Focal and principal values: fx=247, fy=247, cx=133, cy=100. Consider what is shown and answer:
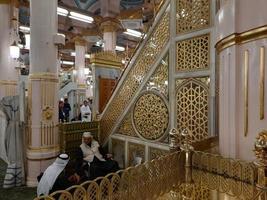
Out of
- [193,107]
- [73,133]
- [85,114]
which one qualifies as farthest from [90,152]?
[85,114]

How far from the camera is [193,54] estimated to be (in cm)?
387

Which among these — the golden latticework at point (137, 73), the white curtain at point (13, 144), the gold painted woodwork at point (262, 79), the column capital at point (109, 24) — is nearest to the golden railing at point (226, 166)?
the gold painted woodwork at point (262, 79)

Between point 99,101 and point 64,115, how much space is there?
1937mm

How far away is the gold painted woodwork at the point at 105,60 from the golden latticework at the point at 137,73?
1.91 m

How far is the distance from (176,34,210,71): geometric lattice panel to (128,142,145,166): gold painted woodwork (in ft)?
5.78

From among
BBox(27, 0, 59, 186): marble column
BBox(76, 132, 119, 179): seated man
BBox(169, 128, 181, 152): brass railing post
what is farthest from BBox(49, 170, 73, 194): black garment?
BBox(27, 0, 59, 186): marble column

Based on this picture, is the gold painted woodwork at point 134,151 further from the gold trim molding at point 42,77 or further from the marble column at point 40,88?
the gold trim molding at point 42,77

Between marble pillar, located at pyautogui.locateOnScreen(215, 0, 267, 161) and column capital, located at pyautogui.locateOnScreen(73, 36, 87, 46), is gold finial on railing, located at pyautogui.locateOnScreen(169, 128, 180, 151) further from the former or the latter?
column capital, located at pyautogui.locateOnScreen(73, 36, 87, 46)

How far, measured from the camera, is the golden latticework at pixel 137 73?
440 cm

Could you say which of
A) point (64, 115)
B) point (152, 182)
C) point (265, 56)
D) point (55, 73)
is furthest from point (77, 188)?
point (64, 115)

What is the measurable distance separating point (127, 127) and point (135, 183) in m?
3.27

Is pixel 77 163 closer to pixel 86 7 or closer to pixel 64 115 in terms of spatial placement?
pixel 64 115

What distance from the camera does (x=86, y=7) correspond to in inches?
517

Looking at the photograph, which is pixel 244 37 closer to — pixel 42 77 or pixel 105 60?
pixel 42 77
